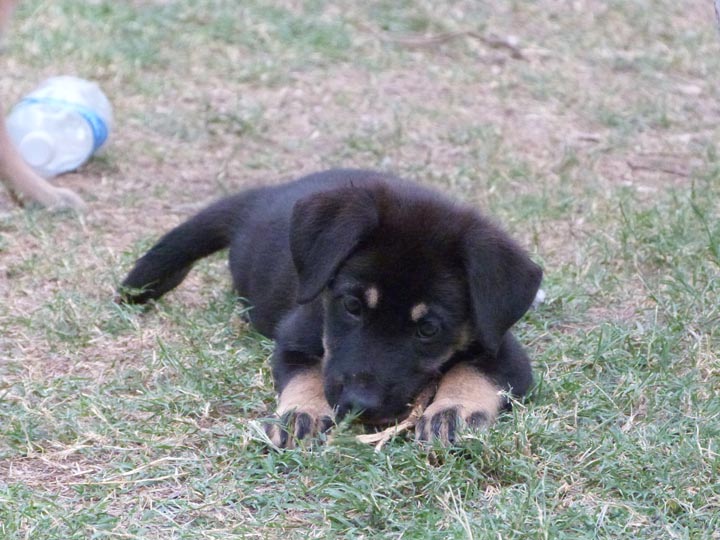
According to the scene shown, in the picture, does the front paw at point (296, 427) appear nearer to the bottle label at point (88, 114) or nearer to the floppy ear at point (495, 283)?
the floppy ear at point (495, 283)

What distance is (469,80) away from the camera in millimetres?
8469

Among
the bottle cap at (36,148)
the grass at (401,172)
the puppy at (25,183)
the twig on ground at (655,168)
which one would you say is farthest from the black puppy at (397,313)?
the twig on ground at (655,168)

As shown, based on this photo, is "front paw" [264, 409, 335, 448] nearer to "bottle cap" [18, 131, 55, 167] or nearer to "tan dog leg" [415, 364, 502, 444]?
"tan dog leg" [415, 364, 502, 444]

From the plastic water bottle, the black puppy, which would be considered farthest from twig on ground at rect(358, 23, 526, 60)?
the black puppy

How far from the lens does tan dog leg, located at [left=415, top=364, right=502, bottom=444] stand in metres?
3.69

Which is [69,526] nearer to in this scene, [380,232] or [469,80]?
[380,232]

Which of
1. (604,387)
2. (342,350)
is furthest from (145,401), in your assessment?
(604,387)

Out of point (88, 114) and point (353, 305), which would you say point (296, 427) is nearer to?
point (353, 305)

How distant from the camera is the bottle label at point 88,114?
258 inches

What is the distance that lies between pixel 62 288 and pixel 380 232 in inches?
74.4

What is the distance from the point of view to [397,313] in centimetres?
374

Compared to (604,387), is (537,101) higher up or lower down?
lower down

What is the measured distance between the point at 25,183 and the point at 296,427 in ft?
8.97

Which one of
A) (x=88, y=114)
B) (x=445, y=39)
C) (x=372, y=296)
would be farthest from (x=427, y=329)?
(x=445, y=39)
